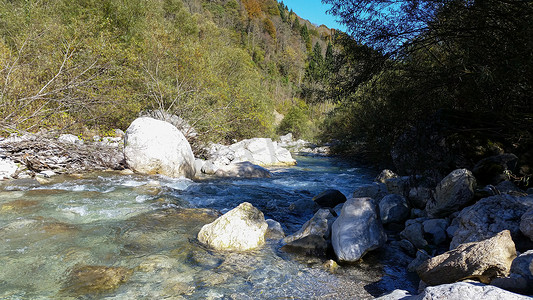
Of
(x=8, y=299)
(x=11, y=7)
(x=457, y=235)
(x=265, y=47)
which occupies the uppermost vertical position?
(x=265, y=47)

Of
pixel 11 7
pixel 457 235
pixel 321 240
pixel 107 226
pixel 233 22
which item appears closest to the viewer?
pixel 457 235

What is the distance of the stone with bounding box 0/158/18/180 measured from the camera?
6720 mm

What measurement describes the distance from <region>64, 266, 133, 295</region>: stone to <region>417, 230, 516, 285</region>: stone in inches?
124

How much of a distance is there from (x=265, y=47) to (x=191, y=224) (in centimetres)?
6499

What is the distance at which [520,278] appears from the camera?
222 centimetres

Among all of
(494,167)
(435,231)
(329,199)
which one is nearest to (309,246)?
(435,231)

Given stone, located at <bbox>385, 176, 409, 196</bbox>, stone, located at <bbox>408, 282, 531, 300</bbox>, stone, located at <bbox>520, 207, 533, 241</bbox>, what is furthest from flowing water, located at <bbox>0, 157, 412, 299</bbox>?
stone, located at <bbox>385, 176, 409, 196</bbox>

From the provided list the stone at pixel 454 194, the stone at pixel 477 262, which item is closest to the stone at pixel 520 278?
the stone at pixel 477 262

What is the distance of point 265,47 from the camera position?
65375 millimetres

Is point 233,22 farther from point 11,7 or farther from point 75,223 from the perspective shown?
point 75,223

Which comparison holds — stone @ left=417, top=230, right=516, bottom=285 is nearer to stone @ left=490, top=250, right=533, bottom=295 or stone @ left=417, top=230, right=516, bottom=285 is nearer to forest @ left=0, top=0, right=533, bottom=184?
stone @ left=490, top=250, right=533, bottom=295

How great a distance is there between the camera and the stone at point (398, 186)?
641cm

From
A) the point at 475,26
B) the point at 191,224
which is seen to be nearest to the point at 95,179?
the point at 191,224

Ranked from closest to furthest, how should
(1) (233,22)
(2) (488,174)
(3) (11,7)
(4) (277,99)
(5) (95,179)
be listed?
(2) (488,174)
(5) (95,179)
(3) (11,7)
(4) (277,99)
(1) (233,22)
